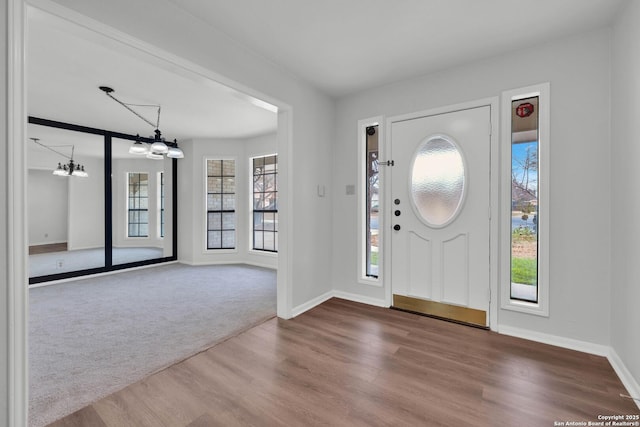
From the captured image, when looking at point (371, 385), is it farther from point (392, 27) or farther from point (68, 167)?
point (68, 167)

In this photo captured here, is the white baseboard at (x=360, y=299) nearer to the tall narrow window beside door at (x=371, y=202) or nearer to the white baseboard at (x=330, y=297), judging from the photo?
the white baseboard at (x=330, y=297)

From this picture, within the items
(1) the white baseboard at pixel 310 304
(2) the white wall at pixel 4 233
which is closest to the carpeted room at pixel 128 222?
(2) the white wall at pixel 4 233

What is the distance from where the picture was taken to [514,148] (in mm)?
2654

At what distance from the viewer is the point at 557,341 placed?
244 cm

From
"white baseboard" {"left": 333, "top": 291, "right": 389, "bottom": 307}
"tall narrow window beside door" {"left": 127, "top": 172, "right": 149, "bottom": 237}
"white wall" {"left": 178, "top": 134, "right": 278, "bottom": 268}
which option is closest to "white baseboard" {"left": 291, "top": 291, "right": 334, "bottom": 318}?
"white baseboard" {"left": 333, "top": 291, "right": 389, "bottom": 307}

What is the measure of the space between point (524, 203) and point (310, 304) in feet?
8.05

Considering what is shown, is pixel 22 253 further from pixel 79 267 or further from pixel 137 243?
pixel 137 243

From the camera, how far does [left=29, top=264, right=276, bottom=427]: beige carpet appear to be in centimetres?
193

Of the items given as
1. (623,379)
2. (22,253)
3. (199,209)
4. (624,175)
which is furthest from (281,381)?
(199,209)

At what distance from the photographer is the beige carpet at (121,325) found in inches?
75.9

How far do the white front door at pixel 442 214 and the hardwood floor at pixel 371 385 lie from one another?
1.48ft

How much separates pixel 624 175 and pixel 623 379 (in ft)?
4.62

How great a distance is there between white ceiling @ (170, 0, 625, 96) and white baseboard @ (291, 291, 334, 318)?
260cm

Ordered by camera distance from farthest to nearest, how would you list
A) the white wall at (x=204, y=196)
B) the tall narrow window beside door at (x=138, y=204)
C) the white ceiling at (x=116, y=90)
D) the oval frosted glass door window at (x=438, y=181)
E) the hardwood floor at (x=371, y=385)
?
the tall narrow window beside door at (x=138, y=204), the white wall at (x=204, y=196), the oval frosted glass door window at (x=438, y=181), the white ceiling at (x=116, y=90), the hardwood floor at (x=371, y=385)
